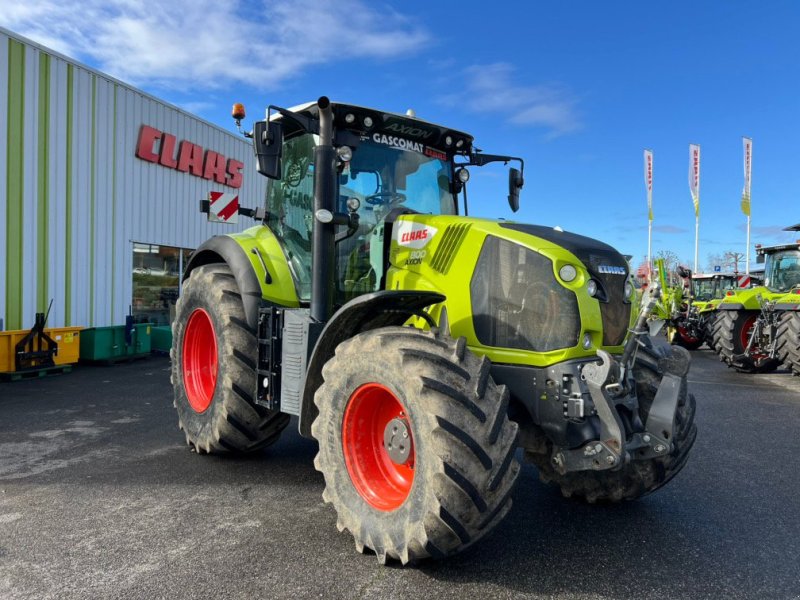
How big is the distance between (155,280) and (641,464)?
1115cm

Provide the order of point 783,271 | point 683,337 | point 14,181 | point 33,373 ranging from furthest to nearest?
1. point 683,337
2. point 783,271
3. point 14,181
4. point 33,373

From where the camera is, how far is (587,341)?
10.3 feet

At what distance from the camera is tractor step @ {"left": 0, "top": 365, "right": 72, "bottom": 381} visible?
8453mm

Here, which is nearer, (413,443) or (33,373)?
(413,443)

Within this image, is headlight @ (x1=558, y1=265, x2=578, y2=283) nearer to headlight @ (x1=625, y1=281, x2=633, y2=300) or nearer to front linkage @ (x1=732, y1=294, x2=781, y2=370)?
headlight @ (x1=625, y1=281, x2=633, y2=300)

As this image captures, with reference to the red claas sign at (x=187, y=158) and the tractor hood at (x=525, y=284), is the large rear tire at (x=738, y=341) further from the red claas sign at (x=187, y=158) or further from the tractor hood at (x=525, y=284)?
the red claas sign at (x=187, y=158)

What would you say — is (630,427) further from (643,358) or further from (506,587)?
(506,587)

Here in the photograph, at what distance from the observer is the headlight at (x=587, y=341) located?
313 cm

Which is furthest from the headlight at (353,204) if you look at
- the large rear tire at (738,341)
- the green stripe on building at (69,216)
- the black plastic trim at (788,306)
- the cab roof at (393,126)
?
the large rear tire at (738,341)

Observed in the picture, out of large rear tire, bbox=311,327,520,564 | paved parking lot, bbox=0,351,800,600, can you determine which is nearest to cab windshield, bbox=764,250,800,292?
paved parking lot, bbox=0,351,800,600

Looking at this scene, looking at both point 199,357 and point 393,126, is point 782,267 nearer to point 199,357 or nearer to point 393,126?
point 393,126

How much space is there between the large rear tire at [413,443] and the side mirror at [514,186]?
2.25 m

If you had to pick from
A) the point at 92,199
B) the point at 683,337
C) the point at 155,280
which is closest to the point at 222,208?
the point at 92,199

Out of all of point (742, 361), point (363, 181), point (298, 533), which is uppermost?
point (363, 181)
